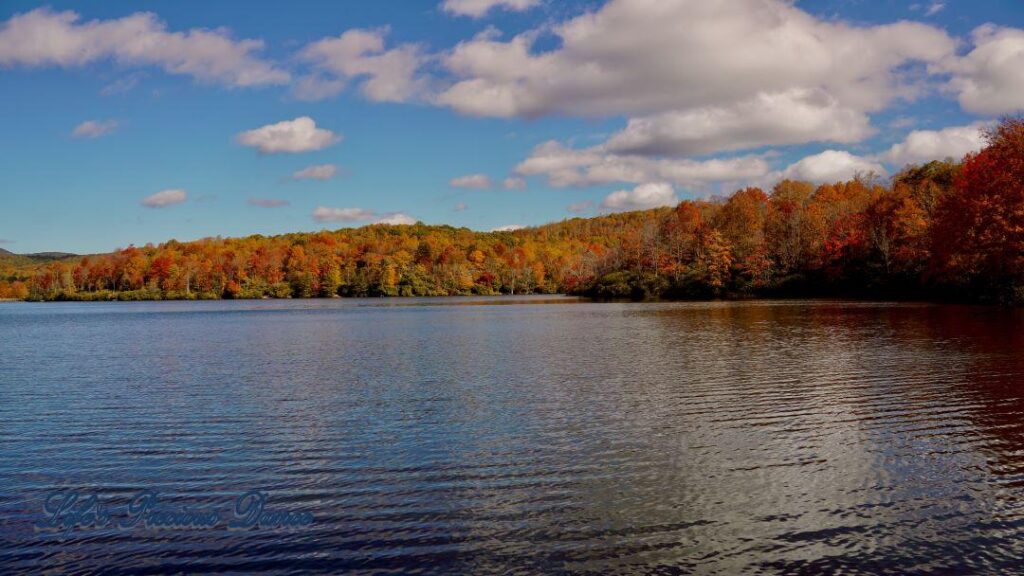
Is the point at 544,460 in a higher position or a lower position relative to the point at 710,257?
lower

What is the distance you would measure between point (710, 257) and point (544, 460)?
84.8m

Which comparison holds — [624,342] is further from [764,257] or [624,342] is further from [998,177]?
[764,257]

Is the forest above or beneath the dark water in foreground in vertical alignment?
above

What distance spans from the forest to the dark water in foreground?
31518mm

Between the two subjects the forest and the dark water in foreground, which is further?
the forest

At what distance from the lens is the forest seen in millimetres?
50875

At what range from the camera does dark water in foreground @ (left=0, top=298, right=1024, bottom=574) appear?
794 centimetres

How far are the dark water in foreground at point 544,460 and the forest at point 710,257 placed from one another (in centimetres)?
3152

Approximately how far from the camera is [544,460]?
11.7 meters

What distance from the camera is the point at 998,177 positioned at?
48125mm

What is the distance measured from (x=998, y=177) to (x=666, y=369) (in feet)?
136

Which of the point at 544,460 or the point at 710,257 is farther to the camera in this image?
the point at 710,257

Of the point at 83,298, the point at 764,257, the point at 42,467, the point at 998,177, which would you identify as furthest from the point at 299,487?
the point at 83,298

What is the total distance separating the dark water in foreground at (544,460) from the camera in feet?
26.1
